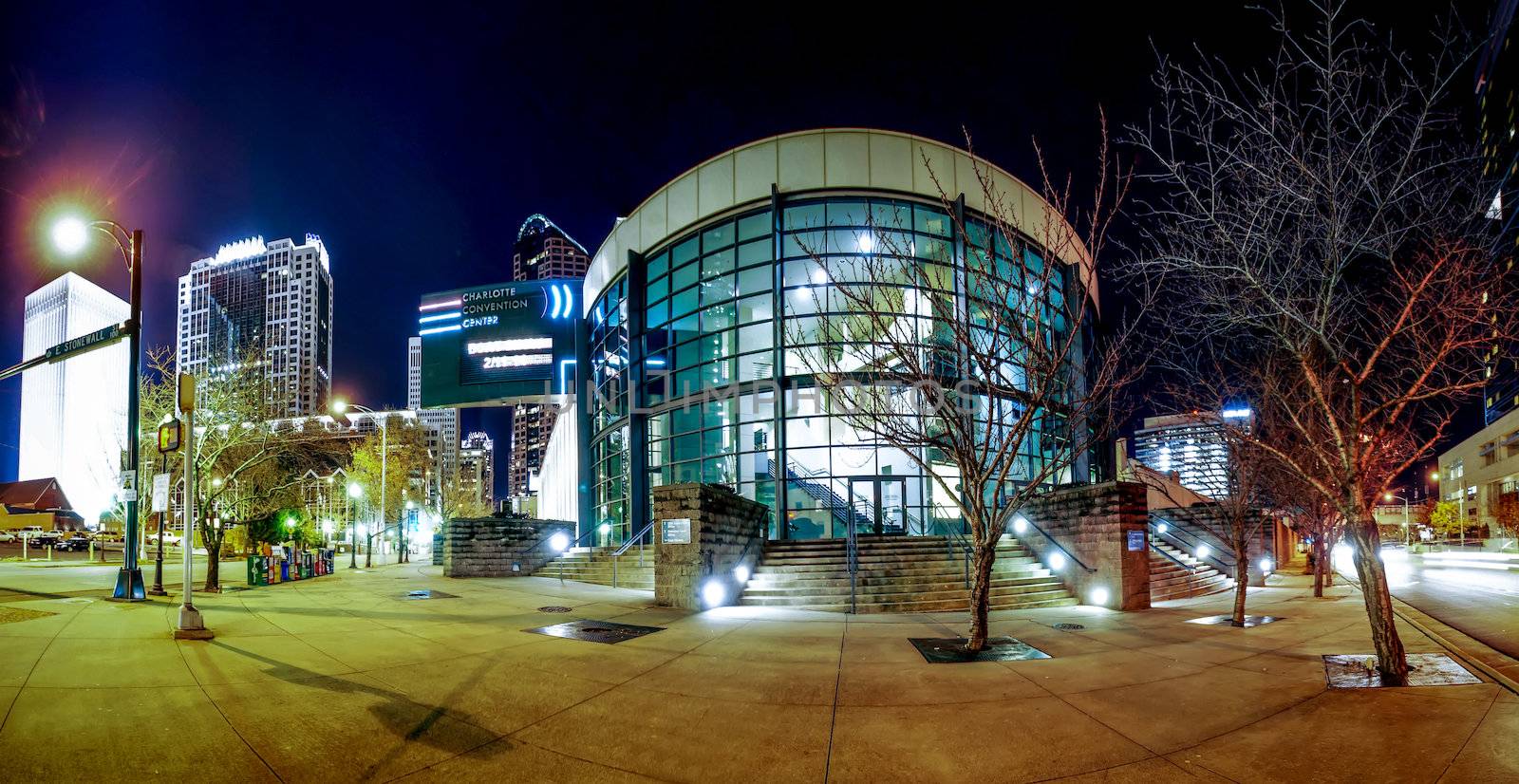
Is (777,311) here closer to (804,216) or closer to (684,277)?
(804,216)

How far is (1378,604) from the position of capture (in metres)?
8.12

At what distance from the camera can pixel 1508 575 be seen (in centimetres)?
2775

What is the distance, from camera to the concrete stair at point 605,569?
1883 centimetres

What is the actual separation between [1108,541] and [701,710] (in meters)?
11.6

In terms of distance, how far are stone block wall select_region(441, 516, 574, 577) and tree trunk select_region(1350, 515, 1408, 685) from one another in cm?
2036

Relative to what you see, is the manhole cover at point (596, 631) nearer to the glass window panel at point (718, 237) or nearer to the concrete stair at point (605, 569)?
the concrete stair at point (605, 569)

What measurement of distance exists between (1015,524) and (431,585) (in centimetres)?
1533

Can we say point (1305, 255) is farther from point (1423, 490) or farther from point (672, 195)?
point (1423, 490)

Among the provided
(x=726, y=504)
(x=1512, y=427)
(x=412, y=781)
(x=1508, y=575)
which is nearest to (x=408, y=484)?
(x=726, y=504)

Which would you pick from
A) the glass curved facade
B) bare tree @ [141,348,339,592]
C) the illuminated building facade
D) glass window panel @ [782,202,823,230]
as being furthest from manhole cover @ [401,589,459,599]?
glass window panel @ [782,202,823,230]

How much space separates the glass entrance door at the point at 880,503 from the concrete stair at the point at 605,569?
6.60 m

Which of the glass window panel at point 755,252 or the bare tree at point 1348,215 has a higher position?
the glass window panel at point 755,252

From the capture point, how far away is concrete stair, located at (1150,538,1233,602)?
17922 millimetres

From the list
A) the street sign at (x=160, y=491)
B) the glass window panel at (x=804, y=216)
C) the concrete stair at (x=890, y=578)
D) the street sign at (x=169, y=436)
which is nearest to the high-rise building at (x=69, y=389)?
the street sign at (x=160, y=491)
